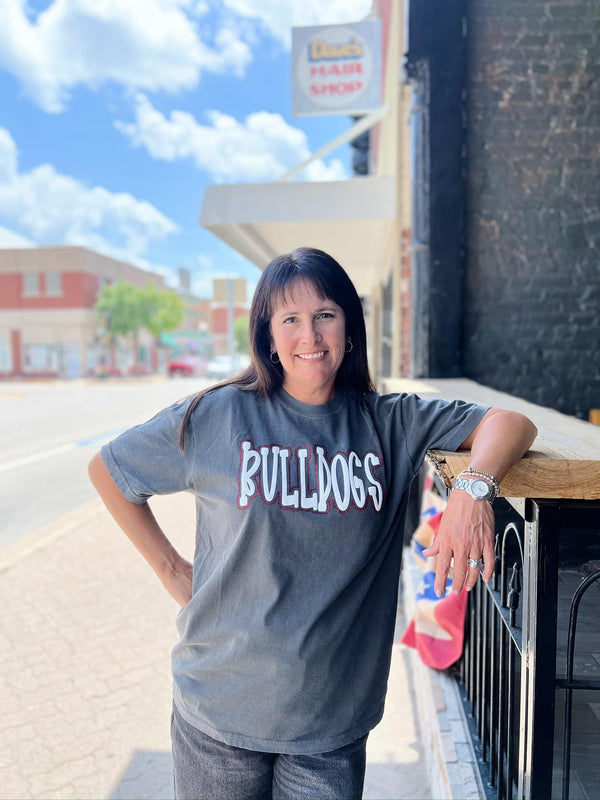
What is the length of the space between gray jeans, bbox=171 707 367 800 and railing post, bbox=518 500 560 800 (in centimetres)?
35

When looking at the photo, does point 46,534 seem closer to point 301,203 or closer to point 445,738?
point 301,203

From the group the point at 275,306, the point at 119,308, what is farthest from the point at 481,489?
the point at 119,308

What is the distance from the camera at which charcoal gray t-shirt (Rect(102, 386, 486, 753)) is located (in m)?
1.42

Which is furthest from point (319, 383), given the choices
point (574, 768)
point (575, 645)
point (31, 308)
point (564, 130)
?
point (31, 308)

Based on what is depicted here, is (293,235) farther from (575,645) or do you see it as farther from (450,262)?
(575,645)

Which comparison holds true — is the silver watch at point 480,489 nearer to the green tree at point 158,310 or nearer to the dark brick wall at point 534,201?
the dark brick wall at point 534,201

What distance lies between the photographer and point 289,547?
1.42 m

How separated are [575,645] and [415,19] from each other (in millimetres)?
3817

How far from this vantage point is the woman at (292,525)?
55.9 inches


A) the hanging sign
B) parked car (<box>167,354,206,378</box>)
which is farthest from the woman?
parked car (<box>167,354,206,378</box>)

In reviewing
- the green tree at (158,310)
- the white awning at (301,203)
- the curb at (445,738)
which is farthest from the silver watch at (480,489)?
the green tree at (158,310)

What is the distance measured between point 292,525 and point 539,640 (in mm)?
540

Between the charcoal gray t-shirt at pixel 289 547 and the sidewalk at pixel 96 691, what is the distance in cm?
157

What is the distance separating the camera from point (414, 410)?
61.3 inches
